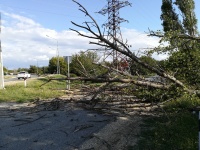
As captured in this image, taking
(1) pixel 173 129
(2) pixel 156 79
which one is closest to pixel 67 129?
(1) pixel 173 129

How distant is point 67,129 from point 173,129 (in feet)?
8.73

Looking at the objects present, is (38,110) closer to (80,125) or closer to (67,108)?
(67,108)

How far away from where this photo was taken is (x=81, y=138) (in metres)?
6.83

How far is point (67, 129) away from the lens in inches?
306

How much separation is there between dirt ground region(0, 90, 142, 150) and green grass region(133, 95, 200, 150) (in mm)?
281

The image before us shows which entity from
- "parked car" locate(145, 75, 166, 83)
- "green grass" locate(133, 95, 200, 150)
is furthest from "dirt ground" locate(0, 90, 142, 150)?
"parked car" locate(145, 75, 166, 83)

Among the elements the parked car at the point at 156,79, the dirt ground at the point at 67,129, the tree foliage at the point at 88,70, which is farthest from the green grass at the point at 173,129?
the tree foliage at the point at 88,70

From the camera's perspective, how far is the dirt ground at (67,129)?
250 inches

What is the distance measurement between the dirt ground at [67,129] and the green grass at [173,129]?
281 mm

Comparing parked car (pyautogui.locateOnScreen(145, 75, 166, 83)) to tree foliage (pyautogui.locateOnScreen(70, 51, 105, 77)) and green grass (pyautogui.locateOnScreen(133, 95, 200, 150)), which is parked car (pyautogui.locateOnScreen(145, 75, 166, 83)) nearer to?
green grass (pyautogui.locateOnScreen(133, 95, 200, 150))

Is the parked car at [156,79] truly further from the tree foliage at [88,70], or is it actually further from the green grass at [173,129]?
the tree foliage at [88,70]

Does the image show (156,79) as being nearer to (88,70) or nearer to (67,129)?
(88,70)

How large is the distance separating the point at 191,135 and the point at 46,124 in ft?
13.5

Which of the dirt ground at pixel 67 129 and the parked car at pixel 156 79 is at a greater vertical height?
Answer: the parked car at pixel 156 79
